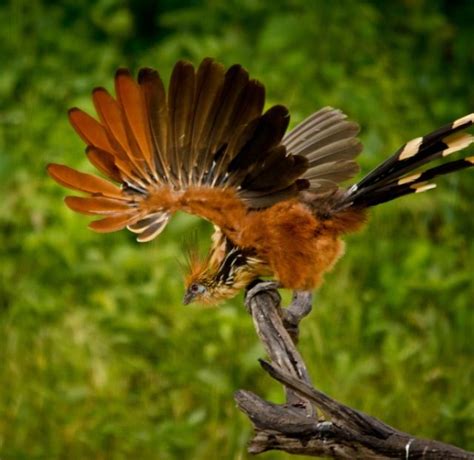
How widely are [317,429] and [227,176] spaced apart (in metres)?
0.88

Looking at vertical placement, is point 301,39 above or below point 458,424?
above

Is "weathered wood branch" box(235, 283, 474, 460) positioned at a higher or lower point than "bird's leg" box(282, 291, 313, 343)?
lower

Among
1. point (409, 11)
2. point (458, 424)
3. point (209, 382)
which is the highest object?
point (409, 11)

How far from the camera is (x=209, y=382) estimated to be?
5.46 meters

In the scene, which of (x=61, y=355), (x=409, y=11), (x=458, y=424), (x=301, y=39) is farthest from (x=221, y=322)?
(x=409, y=11)

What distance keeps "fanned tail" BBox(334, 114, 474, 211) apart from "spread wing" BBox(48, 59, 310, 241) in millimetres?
180

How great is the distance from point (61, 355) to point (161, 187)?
1.89 meters

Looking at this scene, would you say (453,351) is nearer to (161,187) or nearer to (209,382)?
(209,382)

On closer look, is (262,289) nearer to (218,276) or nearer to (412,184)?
(218,276)

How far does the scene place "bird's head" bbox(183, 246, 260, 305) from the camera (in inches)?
159

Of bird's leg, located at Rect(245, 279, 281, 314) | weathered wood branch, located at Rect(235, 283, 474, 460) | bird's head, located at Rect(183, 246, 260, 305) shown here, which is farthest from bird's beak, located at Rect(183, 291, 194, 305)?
weathered wood branch, located at Rect(235, 283, 474, 460)

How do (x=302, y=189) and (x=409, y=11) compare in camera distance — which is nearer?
(x=302, y=189)

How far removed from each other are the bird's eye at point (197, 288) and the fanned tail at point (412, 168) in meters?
0.45

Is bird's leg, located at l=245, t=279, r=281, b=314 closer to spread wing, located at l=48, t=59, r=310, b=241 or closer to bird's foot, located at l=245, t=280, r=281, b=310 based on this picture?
bird's foot, located at l=245, t=280, r=281, b=310
